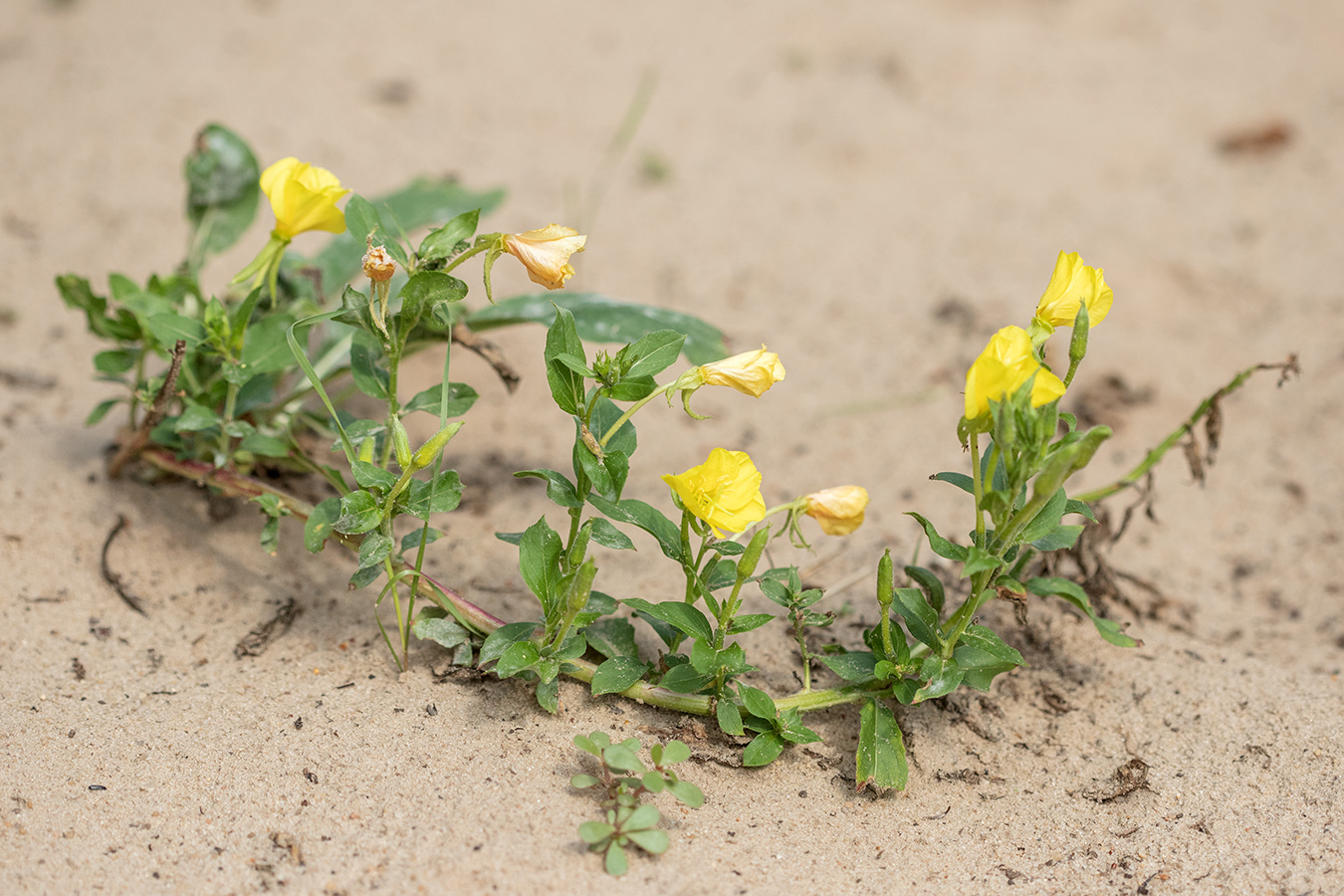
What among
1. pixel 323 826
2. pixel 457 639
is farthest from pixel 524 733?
pixel 323 826

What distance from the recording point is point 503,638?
1.67 m

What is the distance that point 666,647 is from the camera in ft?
6.23

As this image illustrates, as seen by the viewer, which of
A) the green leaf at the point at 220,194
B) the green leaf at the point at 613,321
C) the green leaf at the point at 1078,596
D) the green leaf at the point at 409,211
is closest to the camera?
the green leaf at the point at 1078,596

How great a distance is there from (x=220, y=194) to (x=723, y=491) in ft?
5.39

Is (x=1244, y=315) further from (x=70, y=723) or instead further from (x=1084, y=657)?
(x=70, y=723)

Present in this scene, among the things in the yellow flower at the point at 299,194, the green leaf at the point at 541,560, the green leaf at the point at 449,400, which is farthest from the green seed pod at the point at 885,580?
the yellow flower at the point at 299,194

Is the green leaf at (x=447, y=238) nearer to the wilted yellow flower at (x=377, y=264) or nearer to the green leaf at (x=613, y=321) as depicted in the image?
the wilted yellow flower at (x=377, y=264)

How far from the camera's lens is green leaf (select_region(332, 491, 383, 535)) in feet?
5.19

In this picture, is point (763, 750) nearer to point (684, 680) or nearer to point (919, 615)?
point (684, 680)

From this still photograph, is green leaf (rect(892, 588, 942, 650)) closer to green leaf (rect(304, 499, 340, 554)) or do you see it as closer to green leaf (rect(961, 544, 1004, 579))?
green leaf (rect(961, 544, 1004, 579))

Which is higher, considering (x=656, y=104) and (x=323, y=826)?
(x=656, y=104)

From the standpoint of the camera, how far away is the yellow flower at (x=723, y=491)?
1.49m

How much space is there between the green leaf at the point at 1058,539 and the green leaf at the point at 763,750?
54 centimetres

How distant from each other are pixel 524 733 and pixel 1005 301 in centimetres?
219
